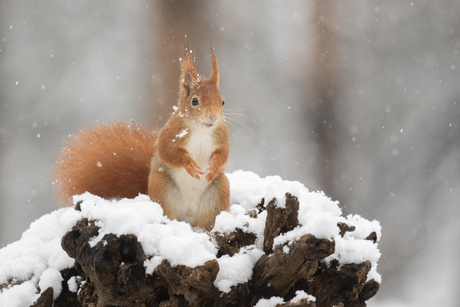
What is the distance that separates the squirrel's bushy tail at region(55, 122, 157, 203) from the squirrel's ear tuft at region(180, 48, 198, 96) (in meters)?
0.23

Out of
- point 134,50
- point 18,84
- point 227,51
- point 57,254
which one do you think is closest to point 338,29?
point 227,51

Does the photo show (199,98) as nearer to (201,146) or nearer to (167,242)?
(201,146)

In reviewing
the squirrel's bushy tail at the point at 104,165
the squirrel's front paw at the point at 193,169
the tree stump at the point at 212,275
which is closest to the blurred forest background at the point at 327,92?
the squirrel's bushy tail at the point at 104,165

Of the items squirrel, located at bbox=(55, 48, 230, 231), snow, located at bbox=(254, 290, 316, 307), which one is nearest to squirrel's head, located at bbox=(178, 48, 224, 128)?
squirrel, located at bbox=(55, 48, 230, 231)

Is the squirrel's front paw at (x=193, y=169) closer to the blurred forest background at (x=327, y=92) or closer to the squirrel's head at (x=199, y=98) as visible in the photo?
the squirrel's head at (x=199, y=98)

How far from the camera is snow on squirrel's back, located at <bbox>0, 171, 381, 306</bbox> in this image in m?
0.66

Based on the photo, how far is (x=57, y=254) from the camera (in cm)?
81

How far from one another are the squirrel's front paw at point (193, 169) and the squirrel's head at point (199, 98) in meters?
0.09

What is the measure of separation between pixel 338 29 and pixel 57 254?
1.62m

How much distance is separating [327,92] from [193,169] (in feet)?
4.06

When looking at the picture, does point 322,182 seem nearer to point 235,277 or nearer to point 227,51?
point 227,51

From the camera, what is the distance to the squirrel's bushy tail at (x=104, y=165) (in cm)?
104

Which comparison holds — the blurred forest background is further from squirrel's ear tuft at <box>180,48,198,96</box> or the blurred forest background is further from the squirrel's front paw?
the squirrel's front paw

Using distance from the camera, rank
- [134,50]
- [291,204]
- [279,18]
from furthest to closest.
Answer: [279,18] → [134,50] → [291,204]
